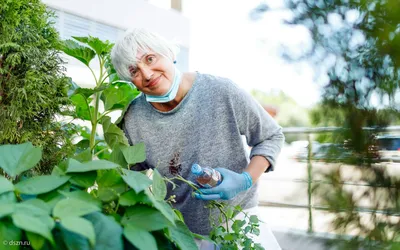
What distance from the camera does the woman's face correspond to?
4.20ft

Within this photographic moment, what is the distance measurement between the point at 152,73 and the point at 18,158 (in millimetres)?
641

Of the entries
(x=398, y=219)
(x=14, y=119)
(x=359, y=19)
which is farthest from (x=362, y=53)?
(x=14, y=119)

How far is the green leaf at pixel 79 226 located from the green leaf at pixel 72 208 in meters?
0.02

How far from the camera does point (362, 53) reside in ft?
1.86

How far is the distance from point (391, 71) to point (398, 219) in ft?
0.56

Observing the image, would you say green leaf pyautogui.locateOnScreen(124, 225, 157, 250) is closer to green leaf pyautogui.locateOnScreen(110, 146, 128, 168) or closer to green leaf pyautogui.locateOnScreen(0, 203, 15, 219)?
green leaf pyautogui.locateOnScreen(0, 203, 15, 219)

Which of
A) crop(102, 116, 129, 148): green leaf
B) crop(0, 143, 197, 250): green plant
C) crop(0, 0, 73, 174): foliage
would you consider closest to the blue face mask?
crop(102, 116, 129, 148): green leaf

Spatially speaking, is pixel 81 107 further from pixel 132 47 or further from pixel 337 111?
pixel 337 111

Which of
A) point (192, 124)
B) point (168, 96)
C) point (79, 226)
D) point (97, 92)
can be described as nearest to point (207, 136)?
point (192, 124)

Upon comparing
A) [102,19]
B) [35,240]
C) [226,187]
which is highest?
[102,19]

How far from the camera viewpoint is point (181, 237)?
2.34 ft

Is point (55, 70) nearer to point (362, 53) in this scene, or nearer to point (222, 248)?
point (222, 248)

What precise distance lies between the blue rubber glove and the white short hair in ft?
1.24

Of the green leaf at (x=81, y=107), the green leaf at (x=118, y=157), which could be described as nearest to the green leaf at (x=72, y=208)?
the green leaf at (x=118, y=157)
